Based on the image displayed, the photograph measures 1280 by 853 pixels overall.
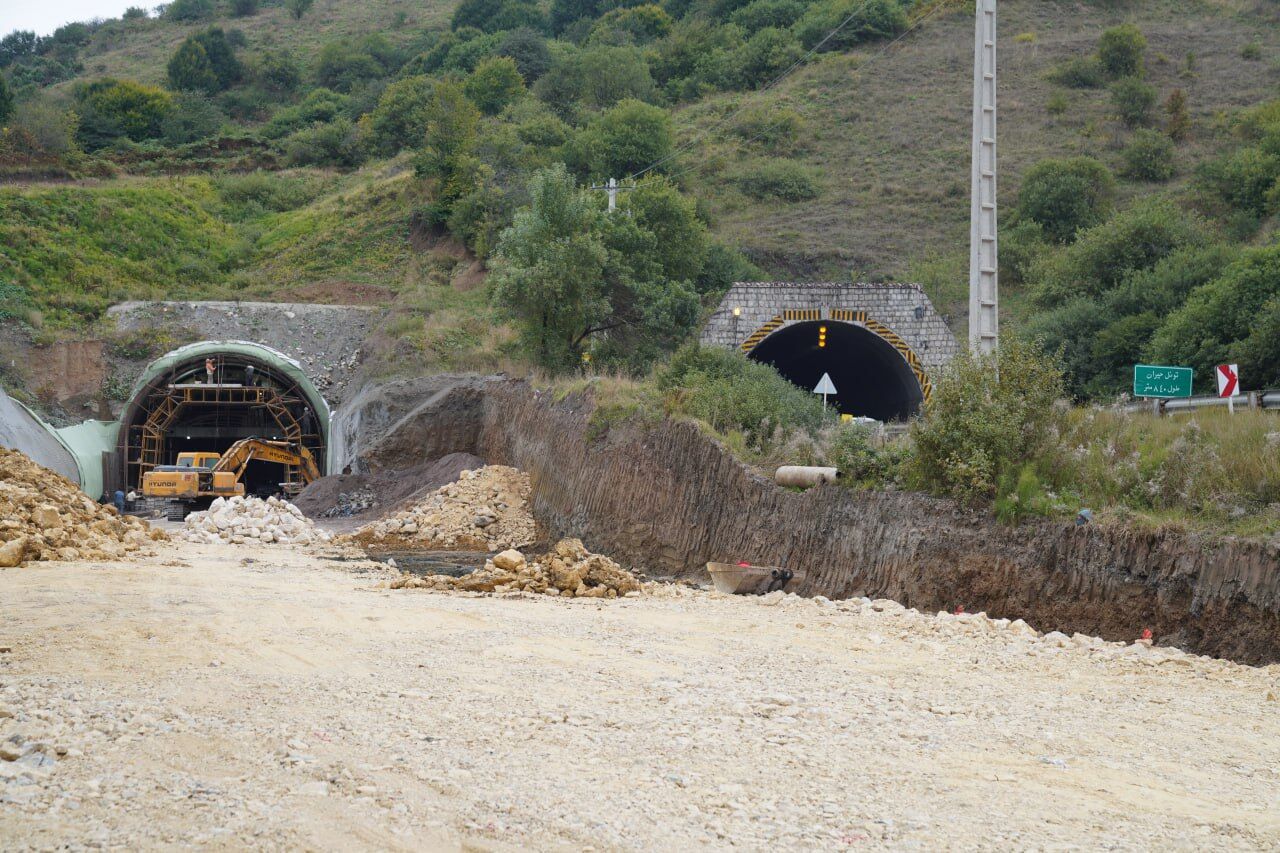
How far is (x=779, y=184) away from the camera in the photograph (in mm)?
69875

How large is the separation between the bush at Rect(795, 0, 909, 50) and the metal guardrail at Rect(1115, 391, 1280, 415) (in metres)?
66.1

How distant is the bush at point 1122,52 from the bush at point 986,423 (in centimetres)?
7331

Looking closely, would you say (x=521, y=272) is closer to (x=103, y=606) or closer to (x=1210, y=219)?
(x=103, y=606)

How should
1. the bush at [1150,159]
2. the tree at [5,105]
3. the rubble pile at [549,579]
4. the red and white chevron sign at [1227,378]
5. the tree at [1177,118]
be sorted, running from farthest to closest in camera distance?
1. the tree at [5,105]
2. the tree at [1177,118]
3. the bush at [1150,159]
4. the red and white chevron sign at [1227,378]
5. the rubble pile at [549,579]

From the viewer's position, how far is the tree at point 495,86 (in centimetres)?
8375

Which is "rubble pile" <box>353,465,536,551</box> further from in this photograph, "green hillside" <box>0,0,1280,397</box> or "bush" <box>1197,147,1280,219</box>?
"bush" <box>1197,147,1280,219</box>

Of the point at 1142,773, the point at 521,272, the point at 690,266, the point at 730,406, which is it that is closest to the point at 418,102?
the point at 690,266

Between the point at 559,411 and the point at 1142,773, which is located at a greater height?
the point at 559,411

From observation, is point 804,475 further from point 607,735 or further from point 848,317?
point 848,317

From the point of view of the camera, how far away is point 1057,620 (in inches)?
573

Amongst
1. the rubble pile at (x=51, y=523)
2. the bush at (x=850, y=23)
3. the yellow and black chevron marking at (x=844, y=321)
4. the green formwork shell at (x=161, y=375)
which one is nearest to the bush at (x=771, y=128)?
the bush at (x=850, y=23)

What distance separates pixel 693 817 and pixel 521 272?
2965 cm

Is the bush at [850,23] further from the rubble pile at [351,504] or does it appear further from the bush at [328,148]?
the rubble pile at [351,504]

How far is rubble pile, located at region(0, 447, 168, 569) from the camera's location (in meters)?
18.2
